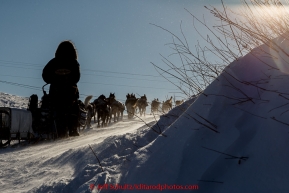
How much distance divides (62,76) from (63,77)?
35 millimetres

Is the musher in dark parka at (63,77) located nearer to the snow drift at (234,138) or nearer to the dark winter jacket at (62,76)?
the dark winter jacket at (62,76)

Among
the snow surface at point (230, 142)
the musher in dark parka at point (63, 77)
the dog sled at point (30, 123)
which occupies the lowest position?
the snow surface at point (230, 142)

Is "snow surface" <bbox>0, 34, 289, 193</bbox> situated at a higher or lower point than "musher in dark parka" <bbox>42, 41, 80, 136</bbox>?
lower

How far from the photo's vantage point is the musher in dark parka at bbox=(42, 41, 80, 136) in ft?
27.9

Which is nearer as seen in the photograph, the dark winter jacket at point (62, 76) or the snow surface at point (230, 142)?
the snow surface at point (230, 142)

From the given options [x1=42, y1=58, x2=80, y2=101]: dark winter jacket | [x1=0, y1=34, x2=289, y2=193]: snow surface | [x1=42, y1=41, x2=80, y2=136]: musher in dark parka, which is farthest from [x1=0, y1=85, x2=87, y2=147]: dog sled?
[x1=0, y1=34, x2=289, y2=193]: snow surface

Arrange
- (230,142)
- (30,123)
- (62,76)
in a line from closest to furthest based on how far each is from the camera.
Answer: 1. (230,142)
2. (62,76)
3. (30,123)

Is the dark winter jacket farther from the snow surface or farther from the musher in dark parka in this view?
the snow surface

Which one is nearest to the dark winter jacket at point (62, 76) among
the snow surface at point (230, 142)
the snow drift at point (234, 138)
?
the snow surface at point (230, 142)

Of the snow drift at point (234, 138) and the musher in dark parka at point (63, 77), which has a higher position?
the musher in dark parka at point (63, 77)

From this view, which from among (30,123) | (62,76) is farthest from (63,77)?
(30,123)

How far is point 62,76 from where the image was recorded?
337 inches

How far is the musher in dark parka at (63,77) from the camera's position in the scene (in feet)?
27.9

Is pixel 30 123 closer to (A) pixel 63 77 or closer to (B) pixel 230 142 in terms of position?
(A) pixel 63 77
